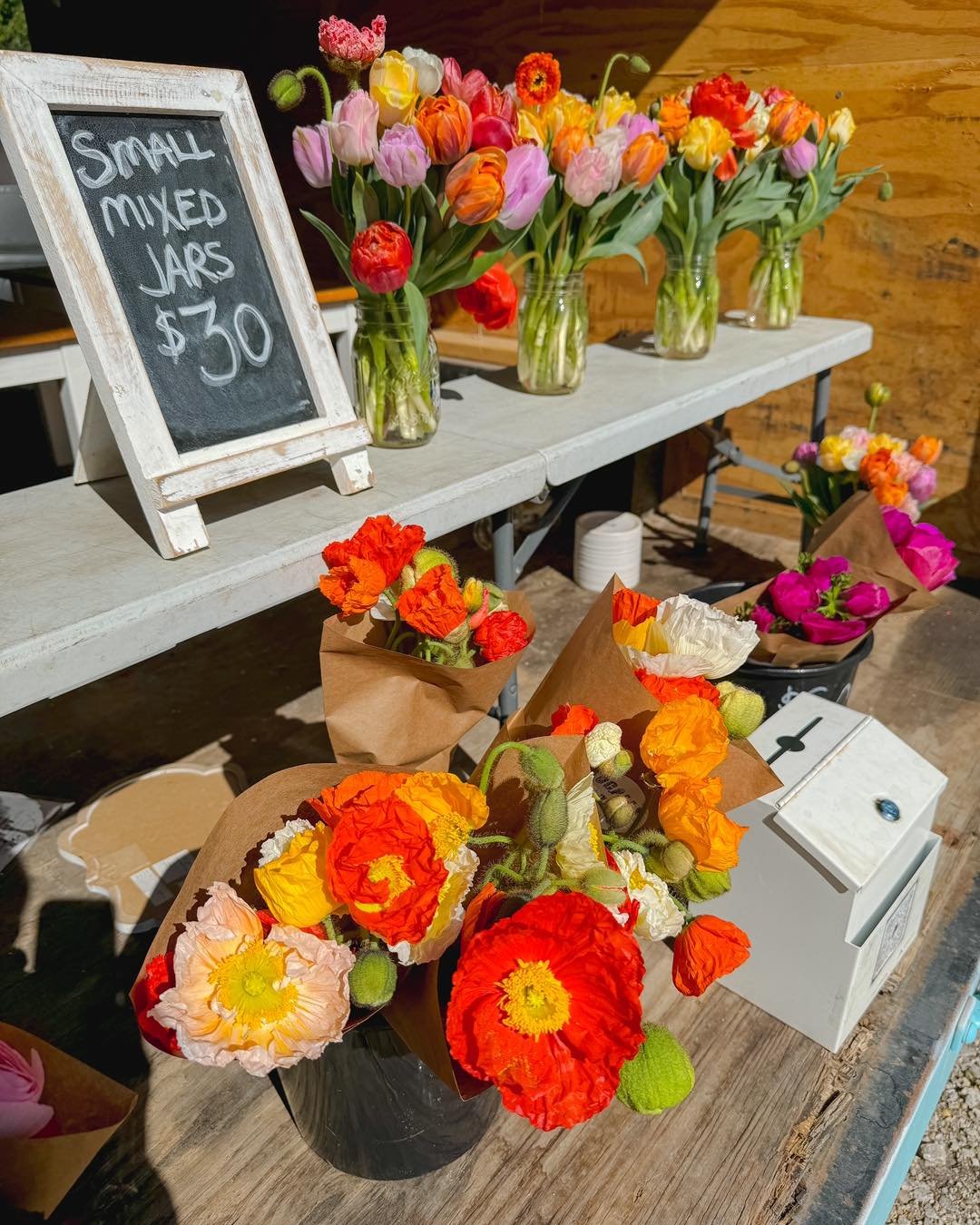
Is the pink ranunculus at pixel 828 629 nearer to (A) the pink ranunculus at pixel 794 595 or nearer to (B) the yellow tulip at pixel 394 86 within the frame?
(A) the pink ranunculus at pixel 794 595

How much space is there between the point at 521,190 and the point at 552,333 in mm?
388

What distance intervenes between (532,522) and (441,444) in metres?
1.51

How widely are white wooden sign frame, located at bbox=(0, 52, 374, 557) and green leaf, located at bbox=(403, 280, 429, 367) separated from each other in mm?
141

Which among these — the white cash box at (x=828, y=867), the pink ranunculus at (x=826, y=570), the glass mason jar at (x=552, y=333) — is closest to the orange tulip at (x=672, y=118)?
the glass mason jar at (x=552, y=333)

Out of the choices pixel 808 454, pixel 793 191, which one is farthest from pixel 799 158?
pixel 808 454

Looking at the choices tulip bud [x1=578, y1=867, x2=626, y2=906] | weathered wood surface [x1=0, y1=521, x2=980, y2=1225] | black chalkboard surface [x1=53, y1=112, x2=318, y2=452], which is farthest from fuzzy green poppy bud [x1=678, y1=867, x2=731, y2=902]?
black chalkboard surface [x1=53, y1=112, x2=318, y2=452]

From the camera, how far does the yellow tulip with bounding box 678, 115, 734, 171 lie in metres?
1.70

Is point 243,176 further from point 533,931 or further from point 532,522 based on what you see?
point 532,522

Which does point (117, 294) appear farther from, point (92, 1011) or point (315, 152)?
point (92, 1011)

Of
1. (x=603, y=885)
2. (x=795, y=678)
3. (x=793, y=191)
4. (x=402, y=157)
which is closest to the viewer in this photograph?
(x=603, y=885)

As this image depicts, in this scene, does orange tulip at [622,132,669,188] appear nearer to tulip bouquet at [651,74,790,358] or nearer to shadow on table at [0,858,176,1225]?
tulip bouquet at [651,74,790,358]

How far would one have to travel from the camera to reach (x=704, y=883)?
738 mm

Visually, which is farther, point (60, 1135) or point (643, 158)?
point (643, 158)

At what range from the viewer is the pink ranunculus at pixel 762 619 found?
57.9 inches
